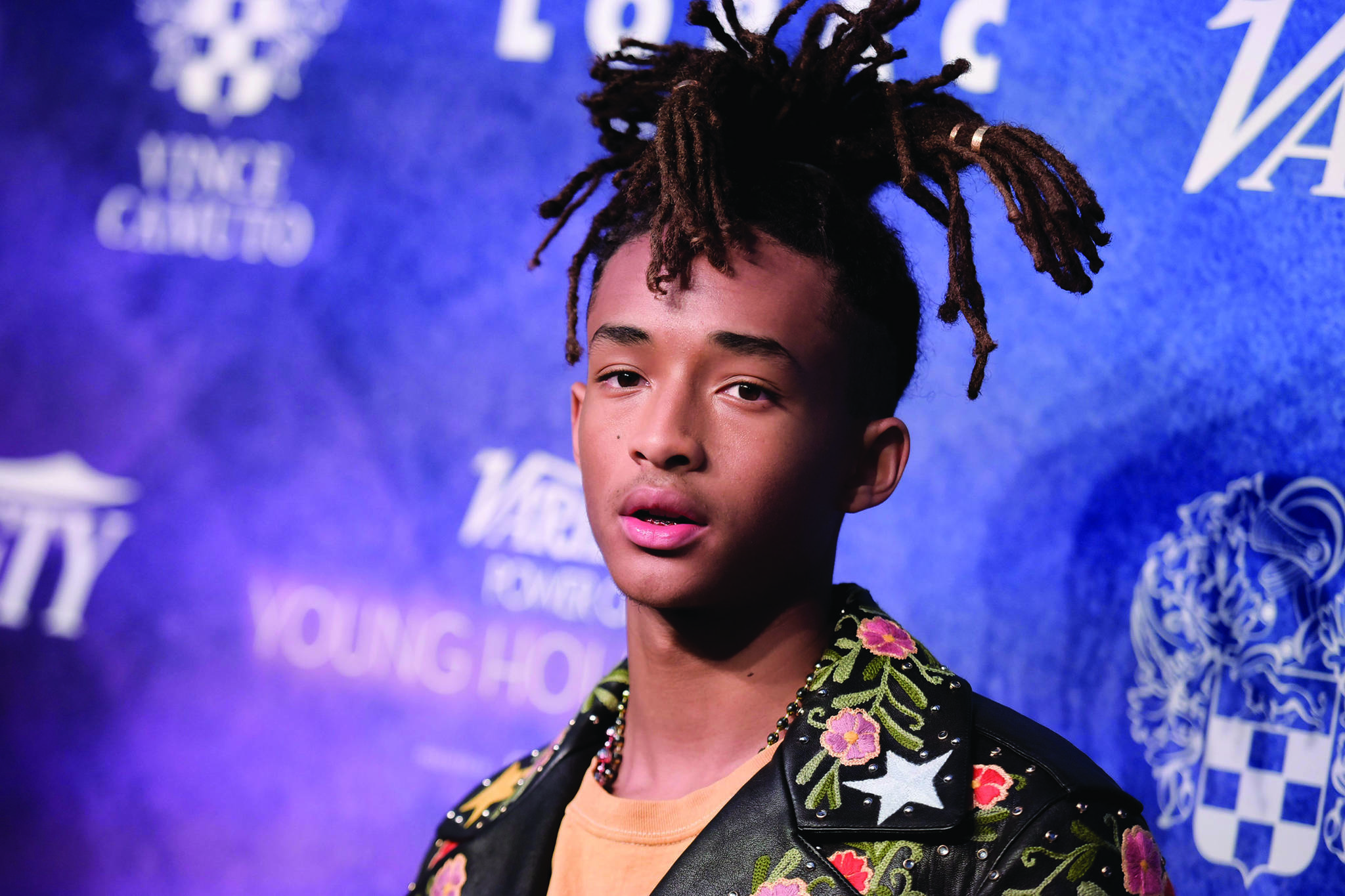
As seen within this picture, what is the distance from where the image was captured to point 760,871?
104 cm

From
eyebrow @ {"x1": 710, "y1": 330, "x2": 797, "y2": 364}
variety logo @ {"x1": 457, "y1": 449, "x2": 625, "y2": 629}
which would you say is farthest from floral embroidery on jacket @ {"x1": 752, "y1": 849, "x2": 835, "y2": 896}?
variety logo @ {"x1": 457, "y1": 449, "x2": 625, "y2": 629}

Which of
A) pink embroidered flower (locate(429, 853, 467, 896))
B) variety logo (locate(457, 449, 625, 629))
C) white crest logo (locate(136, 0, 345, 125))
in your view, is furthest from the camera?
white crest logo (locate(136, 0, 345, 125))

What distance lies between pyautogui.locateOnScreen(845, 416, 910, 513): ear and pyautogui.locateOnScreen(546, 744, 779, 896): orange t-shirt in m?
0.26

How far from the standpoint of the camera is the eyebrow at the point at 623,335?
111 centimetres

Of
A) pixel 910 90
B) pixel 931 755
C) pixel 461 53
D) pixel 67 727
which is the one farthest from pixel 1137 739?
pixel 67 727

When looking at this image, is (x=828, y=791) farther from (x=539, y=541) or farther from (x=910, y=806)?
(x=539, y=541)

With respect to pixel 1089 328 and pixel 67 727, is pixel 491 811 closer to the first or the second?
pixel 1089 328

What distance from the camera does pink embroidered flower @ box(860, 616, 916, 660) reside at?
1.14 metres

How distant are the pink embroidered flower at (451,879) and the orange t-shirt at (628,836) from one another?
125 millimetres

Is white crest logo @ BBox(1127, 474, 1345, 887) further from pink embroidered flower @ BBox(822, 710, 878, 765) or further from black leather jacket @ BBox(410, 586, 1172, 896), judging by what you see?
pink embroidered flower @ BBox(822, 710, 878, 765)

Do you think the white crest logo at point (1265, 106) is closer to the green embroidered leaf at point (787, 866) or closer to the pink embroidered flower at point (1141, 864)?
the pink embroidered flower at point (1141, 864)

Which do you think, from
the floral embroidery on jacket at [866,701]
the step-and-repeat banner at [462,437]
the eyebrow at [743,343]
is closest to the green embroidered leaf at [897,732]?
the floral embroidery on jacket at [866,701]

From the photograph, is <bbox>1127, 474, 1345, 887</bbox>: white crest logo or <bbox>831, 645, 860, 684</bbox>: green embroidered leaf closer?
<bbox>831, 645, 860, 684</bbox>: green embroidered leaf

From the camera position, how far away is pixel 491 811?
4.44ft
